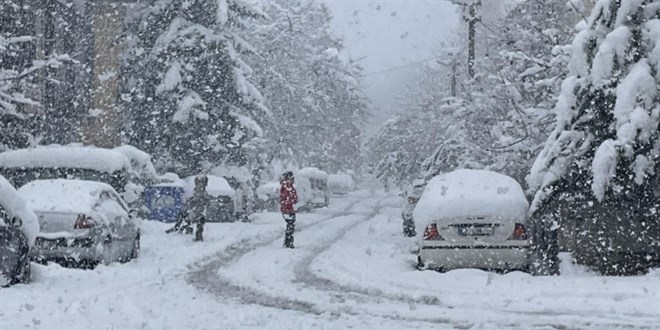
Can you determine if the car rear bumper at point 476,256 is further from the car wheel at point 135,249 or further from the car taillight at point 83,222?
the car wheel at point 135,249

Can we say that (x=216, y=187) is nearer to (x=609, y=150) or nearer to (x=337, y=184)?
(x=609, y=150)

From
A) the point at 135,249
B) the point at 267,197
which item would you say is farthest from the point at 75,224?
the point at 267,197

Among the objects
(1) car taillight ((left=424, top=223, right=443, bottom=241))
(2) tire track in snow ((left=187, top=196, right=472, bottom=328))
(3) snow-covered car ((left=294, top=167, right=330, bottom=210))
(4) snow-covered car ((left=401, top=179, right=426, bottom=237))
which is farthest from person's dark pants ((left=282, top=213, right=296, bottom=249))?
(3) snow-covered car ((left=294, top=167, right=330, bottom=210))

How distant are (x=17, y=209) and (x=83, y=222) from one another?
156cm

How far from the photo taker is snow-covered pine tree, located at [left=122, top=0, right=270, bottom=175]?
31.0 m

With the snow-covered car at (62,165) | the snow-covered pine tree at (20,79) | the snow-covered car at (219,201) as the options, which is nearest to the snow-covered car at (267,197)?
the snow-covered car at (219,201)

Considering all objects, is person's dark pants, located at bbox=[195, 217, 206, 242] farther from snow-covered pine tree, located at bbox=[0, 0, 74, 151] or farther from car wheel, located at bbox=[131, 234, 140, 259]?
snow-covered pine tree, located at bbox=[0, 0, 74, 151]

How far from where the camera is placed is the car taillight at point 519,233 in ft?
39.2

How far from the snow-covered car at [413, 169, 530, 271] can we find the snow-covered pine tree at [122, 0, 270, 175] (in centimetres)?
1952

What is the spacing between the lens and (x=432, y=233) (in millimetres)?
12320

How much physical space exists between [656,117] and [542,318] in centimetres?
Answer: 456

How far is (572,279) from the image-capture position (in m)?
10.9

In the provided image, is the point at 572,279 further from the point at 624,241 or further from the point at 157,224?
the point at 157,224

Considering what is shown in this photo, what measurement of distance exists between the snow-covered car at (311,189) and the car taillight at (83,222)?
26636mm
